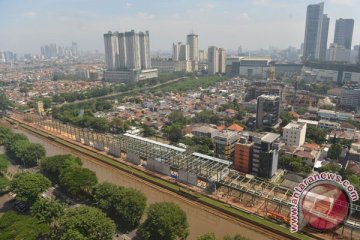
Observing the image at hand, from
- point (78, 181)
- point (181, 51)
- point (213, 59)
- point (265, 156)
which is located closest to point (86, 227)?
point (78, 181)

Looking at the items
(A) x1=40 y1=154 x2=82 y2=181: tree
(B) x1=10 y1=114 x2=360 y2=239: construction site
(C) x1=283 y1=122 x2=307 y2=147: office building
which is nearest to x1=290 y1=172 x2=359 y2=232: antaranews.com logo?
(B) x1=10 y1=114 x2=360 y2=239: construction site

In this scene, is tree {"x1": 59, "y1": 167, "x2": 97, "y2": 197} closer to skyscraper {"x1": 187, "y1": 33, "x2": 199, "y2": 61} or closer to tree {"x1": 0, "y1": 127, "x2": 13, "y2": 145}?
tree {"x1": 0, "y1": 127, "x2": 13, "y2": 145}

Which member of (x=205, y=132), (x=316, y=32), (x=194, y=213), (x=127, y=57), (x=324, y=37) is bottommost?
(x=194, y=213)

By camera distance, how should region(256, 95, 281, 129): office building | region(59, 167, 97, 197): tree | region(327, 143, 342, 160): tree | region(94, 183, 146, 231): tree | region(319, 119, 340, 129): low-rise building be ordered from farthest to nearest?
region(319, 119, 340, 129): low-rise building
region(256, 95, 281, 129): office building
region(327, 143, 342, 160): tree
region(59, 167, 97, 197): tree
region(94, 183, 146, 231): tree

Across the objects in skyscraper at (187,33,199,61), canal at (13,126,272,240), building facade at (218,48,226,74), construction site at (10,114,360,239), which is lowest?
canal at (13,126,272,240)

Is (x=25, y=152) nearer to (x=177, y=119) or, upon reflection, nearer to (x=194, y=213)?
(x=194, y=213)
